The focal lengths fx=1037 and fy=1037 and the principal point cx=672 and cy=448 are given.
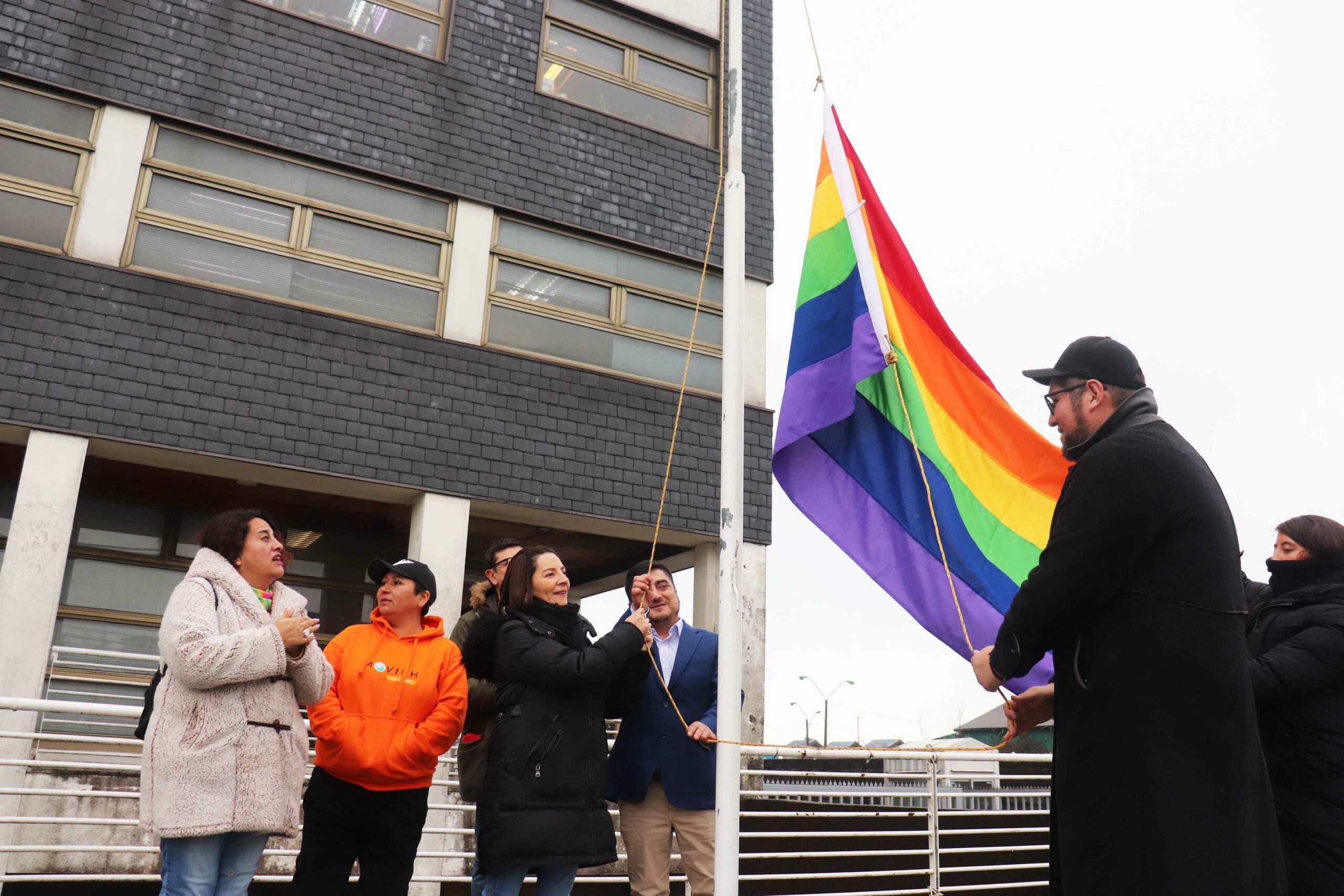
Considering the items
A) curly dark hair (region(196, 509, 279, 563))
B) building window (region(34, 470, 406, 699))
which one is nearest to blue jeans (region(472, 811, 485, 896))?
curly dark hair (region(196, 509, 279, 563))

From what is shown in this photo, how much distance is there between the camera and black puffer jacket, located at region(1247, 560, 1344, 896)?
3445 mm

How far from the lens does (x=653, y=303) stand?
13516mm

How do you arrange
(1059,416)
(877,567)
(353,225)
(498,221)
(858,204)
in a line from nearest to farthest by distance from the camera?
(1059,416)
(877,567)
(858,204)
(353,225)
(498,221)

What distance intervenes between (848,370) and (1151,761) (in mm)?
2579

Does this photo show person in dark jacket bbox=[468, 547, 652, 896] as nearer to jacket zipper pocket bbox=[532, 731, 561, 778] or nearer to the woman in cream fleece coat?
jacket zipper pocket bbox=[532, 731, 561, 778]

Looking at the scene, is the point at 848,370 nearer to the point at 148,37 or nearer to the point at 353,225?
the point at 353,225

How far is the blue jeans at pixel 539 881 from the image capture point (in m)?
4.32

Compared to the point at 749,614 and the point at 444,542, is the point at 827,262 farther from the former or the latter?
the point at 749,614

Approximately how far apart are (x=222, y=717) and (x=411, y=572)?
1061 millimetres

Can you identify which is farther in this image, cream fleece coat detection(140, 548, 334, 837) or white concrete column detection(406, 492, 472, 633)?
white concrete column detection(406, 492, 472, 633)

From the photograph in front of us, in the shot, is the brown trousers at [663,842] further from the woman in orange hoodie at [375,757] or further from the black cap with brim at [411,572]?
the black cap with brim at [411,572]

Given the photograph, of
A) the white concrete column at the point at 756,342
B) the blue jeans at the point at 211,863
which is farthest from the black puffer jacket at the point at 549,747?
the white concrete column at the point at 756,342

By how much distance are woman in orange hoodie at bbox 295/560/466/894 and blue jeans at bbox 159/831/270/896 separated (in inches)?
14.7

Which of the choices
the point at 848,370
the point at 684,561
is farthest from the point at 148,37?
the point at 848,370
